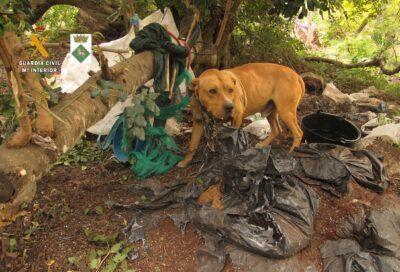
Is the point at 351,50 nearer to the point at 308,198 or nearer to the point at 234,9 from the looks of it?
the point at 234,9

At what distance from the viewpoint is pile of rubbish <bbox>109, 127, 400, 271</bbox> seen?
285 cm

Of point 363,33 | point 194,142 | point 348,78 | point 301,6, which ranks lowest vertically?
point 363,33

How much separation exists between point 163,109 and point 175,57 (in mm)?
517

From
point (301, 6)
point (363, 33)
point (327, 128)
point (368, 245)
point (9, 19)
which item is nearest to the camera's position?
point (9, 19)

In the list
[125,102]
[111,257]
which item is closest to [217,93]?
[125,102]

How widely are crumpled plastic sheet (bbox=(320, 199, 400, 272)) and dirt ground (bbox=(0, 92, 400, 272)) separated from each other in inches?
3.5

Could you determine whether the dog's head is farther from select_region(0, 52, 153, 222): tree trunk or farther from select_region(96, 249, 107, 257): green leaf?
select_region(96, 249, 107, 257): green leaf

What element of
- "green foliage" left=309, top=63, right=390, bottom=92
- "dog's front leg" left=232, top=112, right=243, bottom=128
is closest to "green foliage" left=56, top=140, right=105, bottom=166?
"dog's front leg" left=232, top=112, right=243, bottom=128

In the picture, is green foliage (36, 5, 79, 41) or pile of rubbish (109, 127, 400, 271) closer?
pile of rubbish (109, 127, 400, 271)

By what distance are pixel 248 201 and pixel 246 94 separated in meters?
1.28

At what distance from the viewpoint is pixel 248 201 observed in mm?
3061

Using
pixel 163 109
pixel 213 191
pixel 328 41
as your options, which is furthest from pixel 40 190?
pixel 328 41

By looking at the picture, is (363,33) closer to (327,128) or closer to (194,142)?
(327,128)

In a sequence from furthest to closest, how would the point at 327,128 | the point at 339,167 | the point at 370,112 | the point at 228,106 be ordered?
1. the point at 370,112
2. the point at 327,128
3. the point at 339,167
4. the point at 228,106
